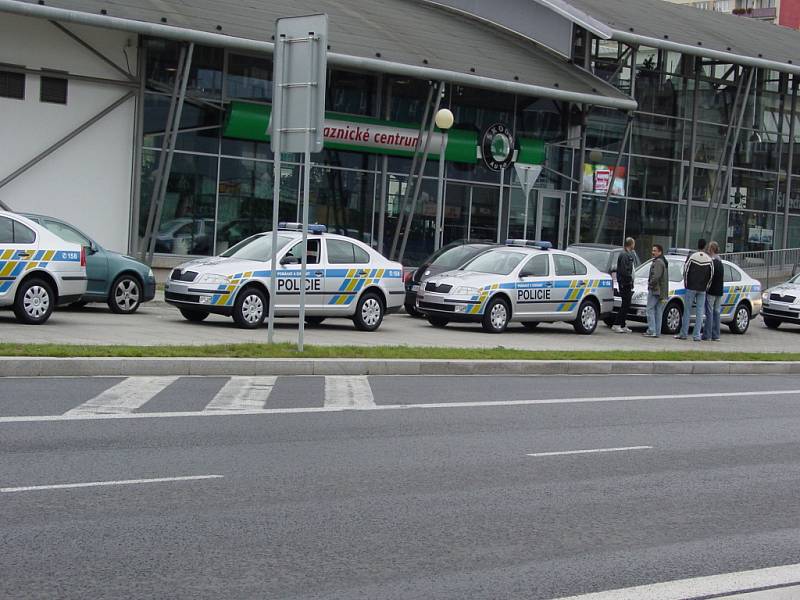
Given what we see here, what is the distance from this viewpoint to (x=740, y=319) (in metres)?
27.7

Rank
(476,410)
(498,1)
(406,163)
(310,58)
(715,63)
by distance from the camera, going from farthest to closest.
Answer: (715,63), (498,1), (406,163), (310,58), (476,410)

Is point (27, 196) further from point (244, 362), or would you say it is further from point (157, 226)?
point (244, 362)

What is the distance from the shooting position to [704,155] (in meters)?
42.0

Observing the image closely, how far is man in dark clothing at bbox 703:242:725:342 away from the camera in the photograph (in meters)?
24.6

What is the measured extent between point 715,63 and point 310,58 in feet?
92.7

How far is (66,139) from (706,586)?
24094 mm

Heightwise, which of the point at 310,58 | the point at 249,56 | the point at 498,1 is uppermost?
the point at 498,1

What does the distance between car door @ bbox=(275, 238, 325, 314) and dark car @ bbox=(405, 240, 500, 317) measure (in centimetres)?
334

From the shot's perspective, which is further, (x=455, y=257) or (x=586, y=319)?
(x=586, y=319)

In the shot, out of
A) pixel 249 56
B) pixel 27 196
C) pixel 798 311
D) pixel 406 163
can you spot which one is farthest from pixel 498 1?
pixel 27 196

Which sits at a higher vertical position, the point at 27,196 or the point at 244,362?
the point at 27,196

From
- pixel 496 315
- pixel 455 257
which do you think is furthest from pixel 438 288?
pixel 455 257

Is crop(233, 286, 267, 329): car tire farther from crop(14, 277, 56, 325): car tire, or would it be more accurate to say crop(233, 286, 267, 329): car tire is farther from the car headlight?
crop(14, 277, 56, 325): car tire

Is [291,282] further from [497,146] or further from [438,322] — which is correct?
[497,146]
